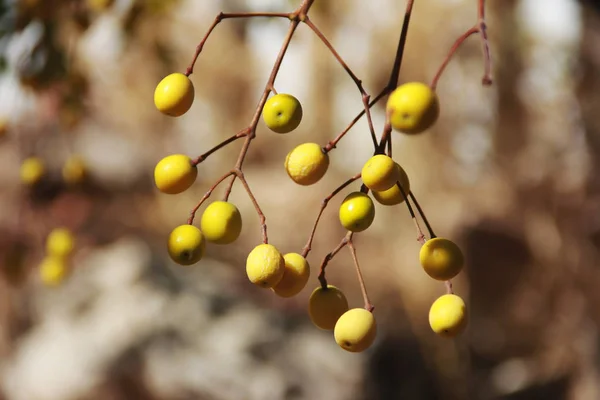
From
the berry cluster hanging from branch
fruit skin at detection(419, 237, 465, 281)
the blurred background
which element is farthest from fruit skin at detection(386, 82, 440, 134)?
the blurred background

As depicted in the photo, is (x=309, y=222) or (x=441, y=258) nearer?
(x=441, y=258)

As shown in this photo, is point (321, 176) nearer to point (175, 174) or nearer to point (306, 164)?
point (306, 164)

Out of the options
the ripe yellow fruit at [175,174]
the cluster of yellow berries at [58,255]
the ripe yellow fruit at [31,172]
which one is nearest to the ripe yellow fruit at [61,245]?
the cluster of yellow berries at [58,255]

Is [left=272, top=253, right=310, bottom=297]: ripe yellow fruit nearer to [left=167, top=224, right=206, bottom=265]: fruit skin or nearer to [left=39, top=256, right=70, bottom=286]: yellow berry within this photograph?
[left=167, top=224, right=206, bottom=265]: fruit skin

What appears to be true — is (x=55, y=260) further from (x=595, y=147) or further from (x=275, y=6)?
(x=595, y=147)

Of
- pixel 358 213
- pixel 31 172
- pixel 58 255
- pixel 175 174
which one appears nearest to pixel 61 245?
A: pixel 58 255
